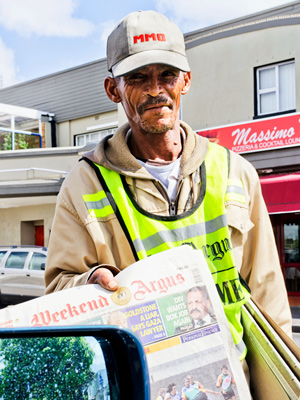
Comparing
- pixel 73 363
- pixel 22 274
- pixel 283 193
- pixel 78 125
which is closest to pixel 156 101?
pixel 73 363

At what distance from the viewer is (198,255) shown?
1501 millimetres

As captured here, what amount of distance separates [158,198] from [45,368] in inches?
38.7

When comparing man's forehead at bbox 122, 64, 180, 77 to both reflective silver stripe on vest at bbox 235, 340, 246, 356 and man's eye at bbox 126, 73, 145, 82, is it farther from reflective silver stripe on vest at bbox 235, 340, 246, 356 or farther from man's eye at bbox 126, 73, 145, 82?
reflective silver stripe on vest at bbox 235, 340, 246, 356

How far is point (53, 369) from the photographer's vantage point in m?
0.94

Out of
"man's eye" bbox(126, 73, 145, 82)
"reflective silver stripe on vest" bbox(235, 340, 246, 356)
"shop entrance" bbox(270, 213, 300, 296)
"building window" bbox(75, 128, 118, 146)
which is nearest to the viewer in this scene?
"reflective silver stripe on vest" bbox(235, 340, 246, 356)

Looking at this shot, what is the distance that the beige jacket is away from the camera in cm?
182

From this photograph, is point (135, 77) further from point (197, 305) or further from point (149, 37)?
point (197, 305)

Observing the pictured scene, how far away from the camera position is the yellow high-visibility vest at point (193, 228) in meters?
1.77

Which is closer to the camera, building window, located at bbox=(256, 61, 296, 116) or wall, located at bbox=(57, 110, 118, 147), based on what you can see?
building window, located at bbox=(256, 61, 296, 116)

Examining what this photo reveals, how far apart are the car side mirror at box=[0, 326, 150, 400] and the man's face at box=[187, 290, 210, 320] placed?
0.48 m

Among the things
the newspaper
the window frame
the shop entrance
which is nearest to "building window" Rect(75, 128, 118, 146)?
the window frame

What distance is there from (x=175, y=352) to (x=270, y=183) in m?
12.0

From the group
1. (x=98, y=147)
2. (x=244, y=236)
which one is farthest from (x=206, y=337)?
(x=98, y=147)

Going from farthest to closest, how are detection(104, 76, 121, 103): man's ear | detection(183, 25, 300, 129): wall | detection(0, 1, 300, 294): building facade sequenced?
detection(183, 25, 300, 129): wall → detection(0, 1, 300, 294): building facade → detection(104, 76, 121, 103): man's ear
